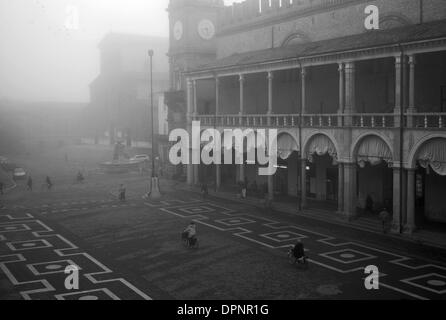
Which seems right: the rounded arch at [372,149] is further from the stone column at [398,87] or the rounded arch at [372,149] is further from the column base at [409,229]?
the column base at [409,229]

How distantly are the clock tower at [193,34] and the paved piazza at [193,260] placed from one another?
26.0 m

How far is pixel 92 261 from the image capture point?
2497cm

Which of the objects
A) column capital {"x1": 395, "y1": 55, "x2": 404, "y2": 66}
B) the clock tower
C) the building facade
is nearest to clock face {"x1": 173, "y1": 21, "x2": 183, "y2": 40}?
the clock tower

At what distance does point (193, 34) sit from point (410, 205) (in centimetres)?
3726

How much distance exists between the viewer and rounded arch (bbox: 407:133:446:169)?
89.8 feet

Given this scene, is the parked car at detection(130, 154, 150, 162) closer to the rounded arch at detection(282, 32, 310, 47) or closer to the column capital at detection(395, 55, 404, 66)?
the rounded arch at detection(282, 32, 310, 47)

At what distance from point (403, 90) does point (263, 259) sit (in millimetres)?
12546

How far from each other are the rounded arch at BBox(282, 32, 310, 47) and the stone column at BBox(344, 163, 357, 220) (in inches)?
615

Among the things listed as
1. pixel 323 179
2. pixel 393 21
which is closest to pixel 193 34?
pixel 323 179

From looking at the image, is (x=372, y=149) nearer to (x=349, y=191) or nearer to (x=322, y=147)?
(x=349, y=191)

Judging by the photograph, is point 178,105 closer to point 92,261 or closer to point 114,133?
point 92,261

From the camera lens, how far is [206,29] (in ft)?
197
